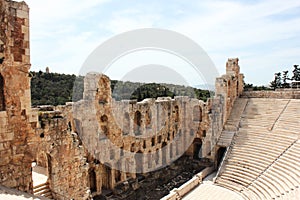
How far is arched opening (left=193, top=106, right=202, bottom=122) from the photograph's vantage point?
21973 mm

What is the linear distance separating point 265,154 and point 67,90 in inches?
849

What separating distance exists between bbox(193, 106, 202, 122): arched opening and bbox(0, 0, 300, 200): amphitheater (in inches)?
4.0

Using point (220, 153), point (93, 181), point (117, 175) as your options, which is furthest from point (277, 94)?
point (93, 181)

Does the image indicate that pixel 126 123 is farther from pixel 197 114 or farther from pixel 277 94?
pixel 277 94

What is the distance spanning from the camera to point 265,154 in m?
16.1

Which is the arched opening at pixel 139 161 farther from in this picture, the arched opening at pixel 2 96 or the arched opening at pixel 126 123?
the arched opening at pixel 2 96

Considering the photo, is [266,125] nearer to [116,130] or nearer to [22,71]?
[116,130]

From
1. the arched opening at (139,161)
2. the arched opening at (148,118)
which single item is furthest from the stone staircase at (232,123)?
the arched opening at (139,161)

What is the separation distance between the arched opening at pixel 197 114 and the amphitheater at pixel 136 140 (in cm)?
10

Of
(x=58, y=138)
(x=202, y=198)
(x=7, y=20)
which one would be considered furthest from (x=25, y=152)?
(x=202, y=198)

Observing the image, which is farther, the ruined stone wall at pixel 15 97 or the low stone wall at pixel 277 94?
the low stone wall at pixel 277 94

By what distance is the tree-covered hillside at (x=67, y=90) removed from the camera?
24.0 meters

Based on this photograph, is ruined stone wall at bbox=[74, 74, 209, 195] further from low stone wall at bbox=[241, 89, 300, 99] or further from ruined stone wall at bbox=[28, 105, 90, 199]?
ruined stone wall at bbox=[28, 105, 90, 199]

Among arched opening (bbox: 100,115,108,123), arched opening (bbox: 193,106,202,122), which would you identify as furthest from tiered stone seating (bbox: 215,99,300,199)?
arched opening (bbox: 100,115,108,123)
